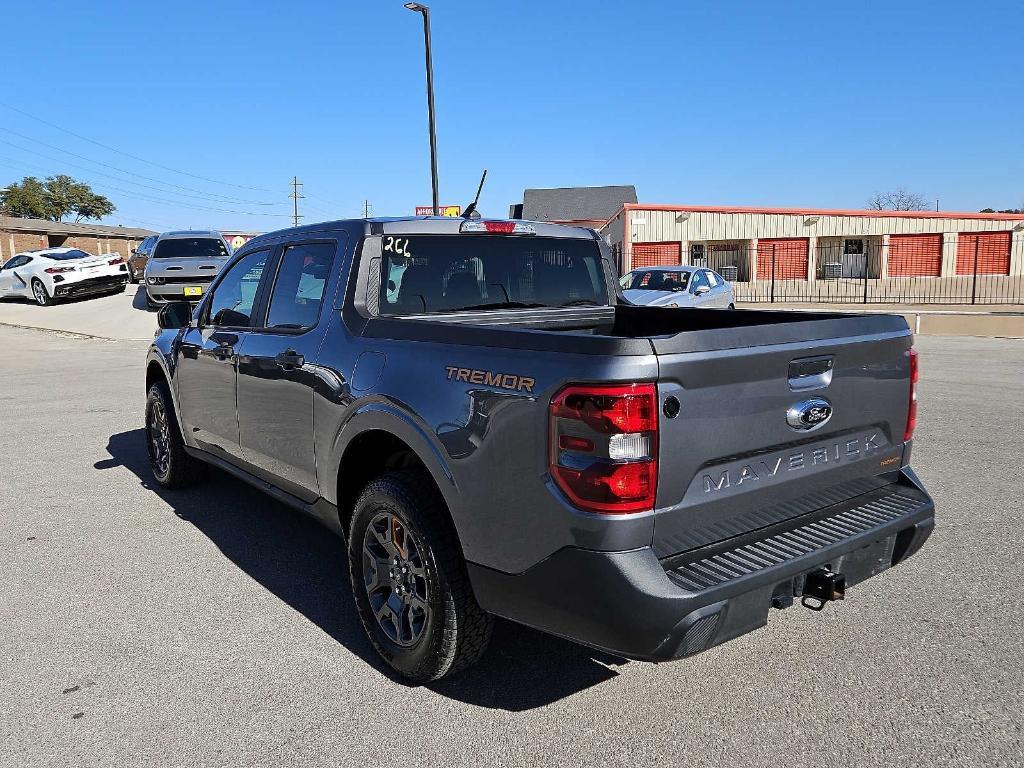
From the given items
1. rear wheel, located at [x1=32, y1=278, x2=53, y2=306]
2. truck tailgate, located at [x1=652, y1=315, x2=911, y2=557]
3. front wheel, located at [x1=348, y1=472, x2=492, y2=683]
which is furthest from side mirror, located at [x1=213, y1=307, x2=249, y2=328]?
rear wheel, located at [x1=32, y1=278, x2=53, y2=306]

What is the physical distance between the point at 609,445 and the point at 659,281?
15.9 metres

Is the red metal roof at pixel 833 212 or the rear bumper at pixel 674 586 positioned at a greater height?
the red metal roof at pixel 833 212

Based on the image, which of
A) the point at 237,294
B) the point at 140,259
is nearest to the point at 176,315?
→ the point at 237,294

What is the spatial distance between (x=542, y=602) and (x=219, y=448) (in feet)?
9.98

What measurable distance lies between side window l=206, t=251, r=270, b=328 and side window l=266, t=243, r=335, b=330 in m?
0.29

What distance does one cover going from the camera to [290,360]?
393cm

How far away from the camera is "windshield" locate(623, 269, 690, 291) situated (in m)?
17.5

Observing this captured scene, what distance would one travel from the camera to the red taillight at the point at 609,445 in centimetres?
240

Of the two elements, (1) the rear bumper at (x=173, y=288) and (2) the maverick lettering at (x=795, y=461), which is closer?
(2) the maverick lettering at (x=795, y=461)

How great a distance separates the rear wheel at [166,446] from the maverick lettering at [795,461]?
428 cm

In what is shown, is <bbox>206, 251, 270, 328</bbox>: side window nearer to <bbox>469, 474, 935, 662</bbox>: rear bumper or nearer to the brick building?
<bbox>469, 474, 935, 662</bbox>: rear bumper

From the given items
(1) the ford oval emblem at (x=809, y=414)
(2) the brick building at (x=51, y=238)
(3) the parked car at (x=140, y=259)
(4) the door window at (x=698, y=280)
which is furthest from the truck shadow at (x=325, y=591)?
(2) the brick building at (x=51, y=238)

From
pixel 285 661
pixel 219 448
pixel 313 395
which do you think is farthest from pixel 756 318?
pixel 219 448

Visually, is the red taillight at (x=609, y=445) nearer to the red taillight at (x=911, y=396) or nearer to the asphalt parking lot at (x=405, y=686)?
the asphalt parking lot at (x=405, y=686)
